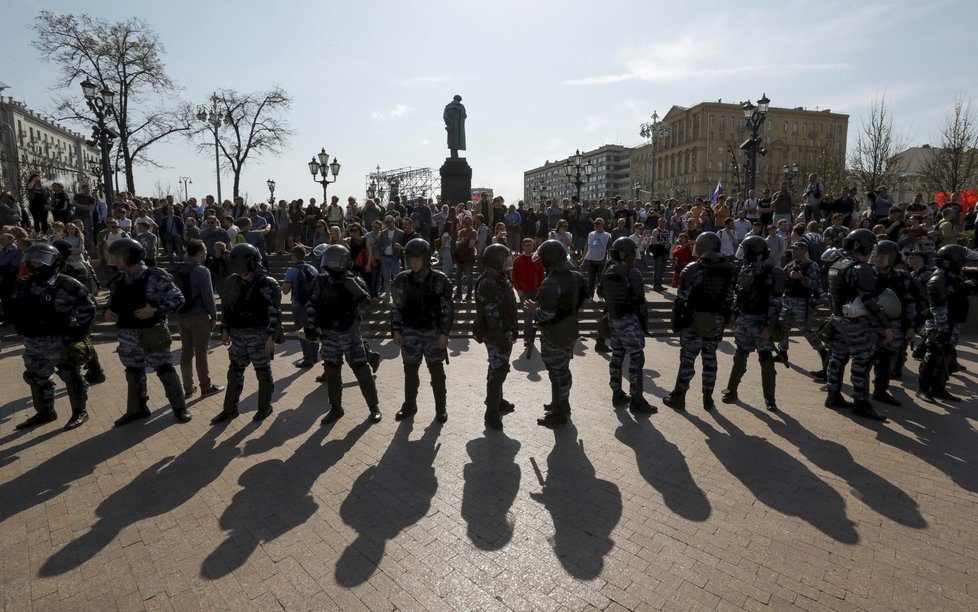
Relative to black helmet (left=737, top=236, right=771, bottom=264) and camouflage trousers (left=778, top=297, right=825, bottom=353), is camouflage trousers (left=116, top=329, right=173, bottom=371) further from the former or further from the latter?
camouflage trousers (left=778, top=297, right=825, bottom=353)

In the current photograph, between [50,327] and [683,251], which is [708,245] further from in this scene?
[50,327]

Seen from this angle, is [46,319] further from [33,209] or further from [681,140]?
[681,140]

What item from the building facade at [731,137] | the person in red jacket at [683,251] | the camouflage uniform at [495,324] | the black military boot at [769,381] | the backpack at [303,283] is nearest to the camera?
the camouflage uniform at [495,324]

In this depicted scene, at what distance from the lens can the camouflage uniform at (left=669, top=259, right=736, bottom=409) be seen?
616 centimetres

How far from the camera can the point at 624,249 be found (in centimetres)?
623

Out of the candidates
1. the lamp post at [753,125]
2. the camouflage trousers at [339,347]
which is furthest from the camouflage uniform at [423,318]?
the lamp post at [753,125]

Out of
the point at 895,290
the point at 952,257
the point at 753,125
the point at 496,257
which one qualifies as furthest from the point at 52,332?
the point at 753,125

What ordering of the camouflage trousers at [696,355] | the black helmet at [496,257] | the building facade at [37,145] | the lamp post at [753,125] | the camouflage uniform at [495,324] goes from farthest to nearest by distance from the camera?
the building facade at [37,145]
the lamp post at [753,125]
the camouflage trousers at [696,355]
the camouflage uniform at [495,324]
the black helmet at [496,257]

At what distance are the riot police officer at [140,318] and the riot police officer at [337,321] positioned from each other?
1.62m

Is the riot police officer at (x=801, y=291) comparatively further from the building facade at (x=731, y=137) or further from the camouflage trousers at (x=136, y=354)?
the building facade at (x=731, y=137)

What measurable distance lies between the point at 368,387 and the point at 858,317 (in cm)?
587

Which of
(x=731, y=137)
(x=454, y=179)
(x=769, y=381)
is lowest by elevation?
(x=769, y=381)

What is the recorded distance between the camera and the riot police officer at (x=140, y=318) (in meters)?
5.84

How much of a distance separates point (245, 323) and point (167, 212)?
12.0 metres
